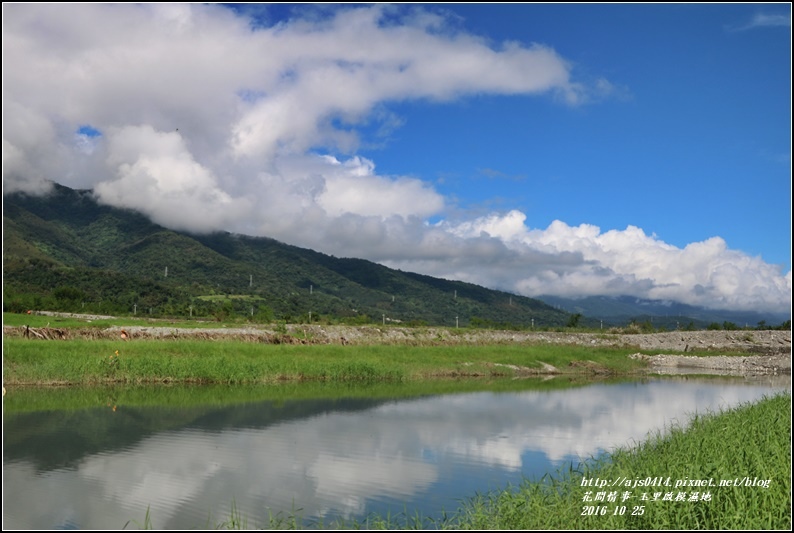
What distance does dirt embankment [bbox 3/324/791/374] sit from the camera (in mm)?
36750

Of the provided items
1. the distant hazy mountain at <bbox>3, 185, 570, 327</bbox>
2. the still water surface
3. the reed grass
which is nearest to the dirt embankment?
the reed grass

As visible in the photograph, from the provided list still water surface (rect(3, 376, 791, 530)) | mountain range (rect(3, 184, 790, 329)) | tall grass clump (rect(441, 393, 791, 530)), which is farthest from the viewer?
mountain range (rect(3, 184, 790, 329))

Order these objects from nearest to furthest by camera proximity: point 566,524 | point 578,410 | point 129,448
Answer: point 566,524, point 129,448, point 578,410

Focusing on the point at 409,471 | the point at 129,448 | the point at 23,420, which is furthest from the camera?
the point at 23,420

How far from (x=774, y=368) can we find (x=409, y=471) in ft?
150

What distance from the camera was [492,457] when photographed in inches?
659

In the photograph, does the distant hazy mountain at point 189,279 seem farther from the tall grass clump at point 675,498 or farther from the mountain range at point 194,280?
the tall grass clump at point 675,498

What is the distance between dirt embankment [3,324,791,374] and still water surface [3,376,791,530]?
11.6 m

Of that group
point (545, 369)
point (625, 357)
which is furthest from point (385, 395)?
point (625, 357)

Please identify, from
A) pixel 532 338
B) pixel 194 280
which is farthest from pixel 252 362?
pixel 194 280

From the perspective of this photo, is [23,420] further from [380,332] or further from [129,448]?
[380,332]

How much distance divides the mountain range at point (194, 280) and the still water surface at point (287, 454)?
35.0 m

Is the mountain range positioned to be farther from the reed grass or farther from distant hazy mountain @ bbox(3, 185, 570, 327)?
the reed grass

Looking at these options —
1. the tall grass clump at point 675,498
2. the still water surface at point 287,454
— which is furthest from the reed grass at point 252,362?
the tall grass clump at point 675,498
